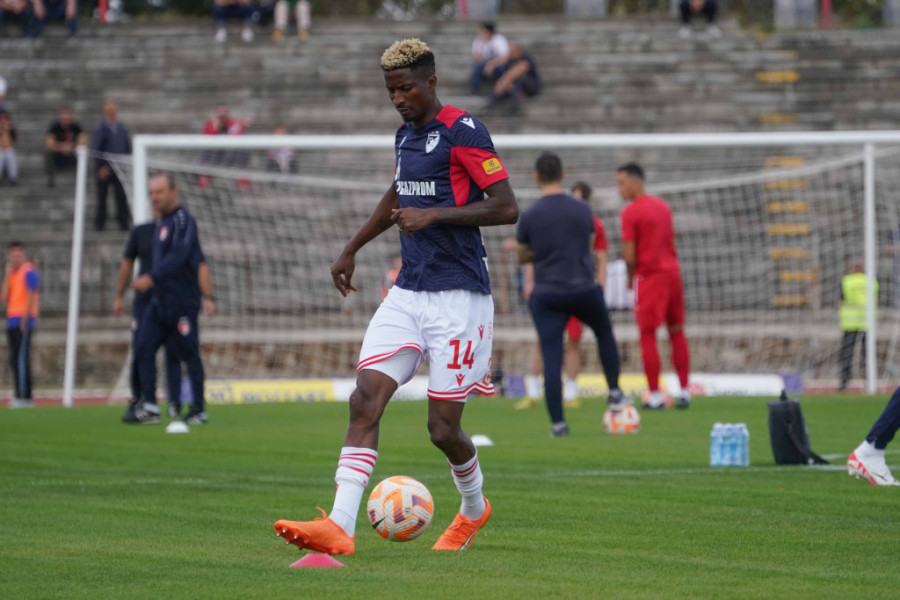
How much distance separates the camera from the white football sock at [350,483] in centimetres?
571

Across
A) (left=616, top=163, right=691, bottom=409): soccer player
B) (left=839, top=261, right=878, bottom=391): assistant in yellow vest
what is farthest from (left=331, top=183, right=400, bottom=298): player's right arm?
(left=839, top=261, right=878, bottom=391): assistant in yellow vest

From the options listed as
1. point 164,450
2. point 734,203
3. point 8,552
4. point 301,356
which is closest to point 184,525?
point 8,552

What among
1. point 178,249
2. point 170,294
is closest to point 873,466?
point 178,249

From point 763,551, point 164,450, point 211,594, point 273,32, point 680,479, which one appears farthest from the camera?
point 273,32

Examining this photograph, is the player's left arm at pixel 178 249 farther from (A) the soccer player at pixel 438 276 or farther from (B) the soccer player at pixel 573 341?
(A) the soccer player at pixel 438 276

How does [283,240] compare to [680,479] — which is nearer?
[680,479]

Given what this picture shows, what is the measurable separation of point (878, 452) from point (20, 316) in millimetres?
14441

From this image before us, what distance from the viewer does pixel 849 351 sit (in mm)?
20156

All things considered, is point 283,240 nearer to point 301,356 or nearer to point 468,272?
point 301,356

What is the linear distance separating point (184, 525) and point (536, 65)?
24160 mm

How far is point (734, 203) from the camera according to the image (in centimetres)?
2334

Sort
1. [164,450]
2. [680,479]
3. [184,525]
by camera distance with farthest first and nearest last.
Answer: [164,450], [680,479], [184,525]

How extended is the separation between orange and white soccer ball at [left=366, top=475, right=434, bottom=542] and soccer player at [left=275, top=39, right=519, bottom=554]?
0.18 metres

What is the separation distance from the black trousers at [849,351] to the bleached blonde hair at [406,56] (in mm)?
15159
